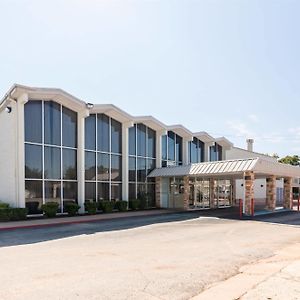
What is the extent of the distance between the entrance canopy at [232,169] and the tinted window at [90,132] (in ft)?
18.8

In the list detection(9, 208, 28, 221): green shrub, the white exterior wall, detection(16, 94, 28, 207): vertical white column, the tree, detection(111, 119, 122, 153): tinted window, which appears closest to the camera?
detection(9, 208, 28, 221): green shrub

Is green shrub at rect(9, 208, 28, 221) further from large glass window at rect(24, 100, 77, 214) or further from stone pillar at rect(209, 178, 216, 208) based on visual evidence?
stone pillar at rect(209, 178, 216, 208)

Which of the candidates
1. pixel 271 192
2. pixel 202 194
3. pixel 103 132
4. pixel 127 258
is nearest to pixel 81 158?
pixel 103 132

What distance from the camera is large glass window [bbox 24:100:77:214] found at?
19.1 m

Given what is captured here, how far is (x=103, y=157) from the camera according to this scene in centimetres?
2323

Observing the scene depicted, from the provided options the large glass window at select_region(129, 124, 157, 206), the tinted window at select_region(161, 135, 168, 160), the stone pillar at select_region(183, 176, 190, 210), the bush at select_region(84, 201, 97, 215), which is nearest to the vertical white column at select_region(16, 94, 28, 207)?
the bush at select_region(84, 201, 97, 215)

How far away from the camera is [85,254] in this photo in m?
9.49

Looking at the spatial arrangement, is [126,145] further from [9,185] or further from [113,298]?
[113,298]

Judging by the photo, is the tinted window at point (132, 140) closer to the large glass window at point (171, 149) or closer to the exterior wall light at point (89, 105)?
the large glass window at point (171, 149)

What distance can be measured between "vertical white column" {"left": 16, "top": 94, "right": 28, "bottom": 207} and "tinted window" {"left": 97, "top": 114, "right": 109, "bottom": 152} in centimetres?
577

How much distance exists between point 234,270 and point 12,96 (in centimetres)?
1482

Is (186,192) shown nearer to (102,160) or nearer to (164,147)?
(164,147)

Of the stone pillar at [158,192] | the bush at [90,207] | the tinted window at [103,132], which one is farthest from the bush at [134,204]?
the tinted window at [103,132]

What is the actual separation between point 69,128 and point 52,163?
A: 8.14 feet
